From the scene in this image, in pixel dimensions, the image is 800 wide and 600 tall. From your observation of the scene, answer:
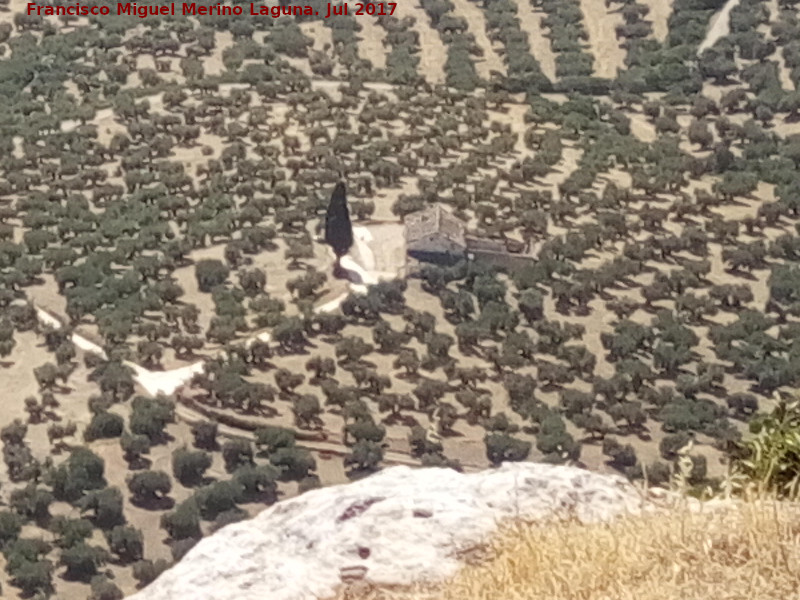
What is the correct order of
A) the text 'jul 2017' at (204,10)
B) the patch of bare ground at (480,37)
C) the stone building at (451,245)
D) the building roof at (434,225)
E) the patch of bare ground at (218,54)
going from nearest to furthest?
the stone building at (451,245) → the building roof at (434,225) → the patch of bare ground at (218,54) → the patch of bare ground at (480,37) → the text 'jul 2017' at (204,10)

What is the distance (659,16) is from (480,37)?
946cm

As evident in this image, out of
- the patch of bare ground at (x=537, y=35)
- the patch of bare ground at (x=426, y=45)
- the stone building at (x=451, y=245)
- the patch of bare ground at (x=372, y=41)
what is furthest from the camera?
the patch of bare ground at (x=372, y=41)

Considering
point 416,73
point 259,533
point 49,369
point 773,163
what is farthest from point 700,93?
point 259,533

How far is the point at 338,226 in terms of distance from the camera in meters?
48.3

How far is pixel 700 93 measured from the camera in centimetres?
6525

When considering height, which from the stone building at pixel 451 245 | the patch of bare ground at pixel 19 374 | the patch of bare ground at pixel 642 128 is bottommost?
the patch of bare ground at pixel 19 374

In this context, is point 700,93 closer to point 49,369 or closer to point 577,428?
point 577,428

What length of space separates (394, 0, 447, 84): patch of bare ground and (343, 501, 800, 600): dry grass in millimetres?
58712

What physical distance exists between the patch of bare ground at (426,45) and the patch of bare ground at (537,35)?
15.1 feet

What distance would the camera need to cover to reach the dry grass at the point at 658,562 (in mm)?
8039

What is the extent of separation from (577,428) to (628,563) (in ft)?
101

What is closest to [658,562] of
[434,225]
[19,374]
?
[19,374]

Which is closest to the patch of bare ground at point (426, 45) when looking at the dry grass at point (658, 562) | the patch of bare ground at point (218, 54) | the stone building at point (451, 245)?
the patch of bare ground at point (218, 54)

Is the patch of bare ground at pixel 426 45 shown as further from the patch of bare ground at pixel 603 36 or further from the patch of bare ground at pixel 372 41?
the patch of bare ground at pixel 603 36
